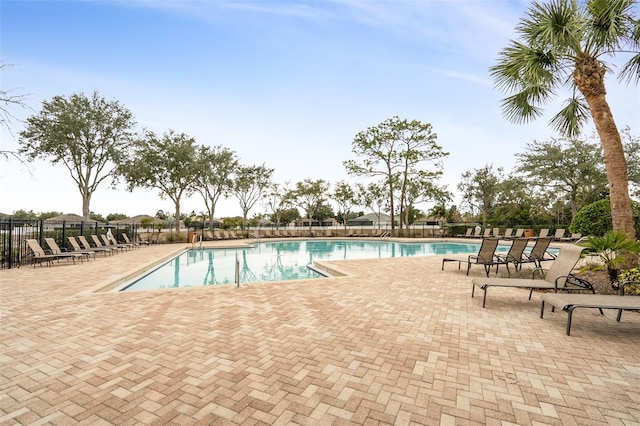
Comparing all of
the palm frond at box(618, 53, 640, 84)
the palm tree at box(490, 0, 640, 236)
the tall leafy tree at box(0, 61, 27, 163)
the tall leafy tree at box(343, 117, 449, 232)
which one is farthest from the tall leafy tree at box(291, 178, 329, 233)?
the tall leafy tree at box(0, 61, 27, 163)

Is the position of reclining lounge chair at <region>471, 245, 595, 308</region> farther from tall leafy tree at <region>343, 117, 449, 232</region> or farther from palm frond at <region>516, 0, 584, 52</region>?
tall leafy tree at <region>343, 117, 449, 232</region>

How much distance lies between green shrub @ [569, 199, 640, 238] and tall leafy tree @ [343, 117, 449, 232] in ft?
59.2

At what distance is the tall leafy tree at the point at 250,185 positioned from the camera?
29250mm

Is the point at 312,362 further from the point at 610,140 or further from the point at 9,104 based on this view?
the point at 610,140

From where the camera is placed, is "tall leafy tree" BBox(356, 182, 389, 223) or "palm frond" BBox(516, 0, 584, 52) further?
"tall leafy tree" BBox(356, 182, 389, 223)

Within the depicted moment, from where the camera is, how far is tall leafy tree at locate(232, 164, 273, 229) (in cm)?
2925

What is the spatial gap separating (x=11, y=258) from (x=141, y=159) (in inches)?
573

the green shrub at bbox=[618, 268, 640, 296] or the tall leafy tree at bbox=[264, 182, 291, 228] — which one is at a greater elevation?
the tall leafy tree at bbox=[264, 182, 291, 228]

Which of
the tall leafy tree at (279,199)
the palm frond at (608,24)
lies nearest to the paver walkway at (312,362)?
the palm frond at (608,24)

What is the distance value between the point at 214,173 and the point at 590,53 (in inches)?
996

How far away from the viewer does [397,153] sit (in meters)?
27.4

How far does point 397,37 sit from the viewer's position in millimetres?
12633

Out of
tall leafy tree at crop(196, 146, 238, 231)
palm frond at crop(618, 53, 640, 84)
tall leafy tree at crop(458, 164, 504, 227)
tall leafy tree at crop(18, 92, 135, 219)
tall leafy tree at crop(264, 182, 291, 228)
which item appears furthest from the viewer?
tall leafy tree at crop(264, 182, 291, 228)

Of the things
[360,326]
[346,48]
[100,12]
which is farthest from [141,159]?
[360,326]
